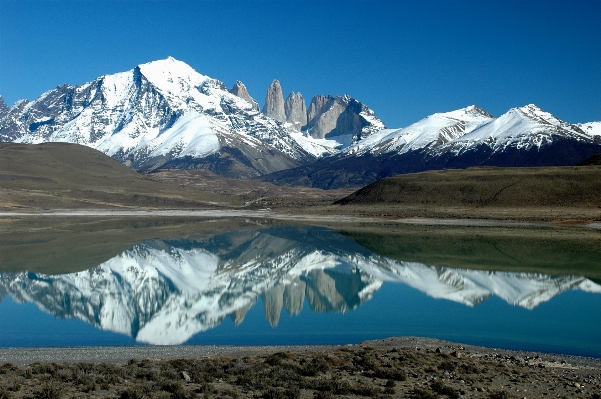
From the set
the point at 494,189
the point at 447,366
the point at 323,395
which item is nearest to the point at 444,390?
the point at 447,366

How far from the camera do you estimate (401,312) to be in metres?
35.3

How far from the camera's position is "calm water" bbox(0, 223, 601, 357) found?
28656mm

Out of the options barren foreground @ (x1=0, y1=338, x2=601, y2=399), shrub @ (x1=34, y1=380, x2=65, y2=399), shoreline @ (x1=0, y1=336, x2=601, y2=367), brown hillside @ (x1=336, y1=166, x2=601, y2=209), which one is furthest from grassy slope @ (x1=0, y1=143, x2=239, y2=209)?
shrub @ (x1=34, y1=380, x2=65, y2=399)

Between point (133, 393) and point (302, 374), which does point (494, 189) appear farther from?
point (133, 393)

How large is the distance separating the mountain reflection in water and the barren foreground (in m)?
7.45

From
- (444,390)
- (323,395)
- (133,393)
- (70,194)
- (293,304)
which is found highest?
(70,194)

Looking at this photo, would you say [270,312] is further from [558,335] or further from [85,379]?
[85,379]

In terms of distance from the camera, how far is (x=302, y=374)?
61.7ft

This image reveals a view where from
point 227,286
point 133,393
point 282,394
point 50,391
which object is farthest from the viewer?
point 227,286

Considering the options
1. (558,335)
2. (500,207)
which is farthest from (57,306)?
(500,207)

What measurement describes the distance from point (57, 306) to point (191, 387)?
22819 mm

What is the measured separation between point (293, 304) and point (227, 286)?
8718 mm

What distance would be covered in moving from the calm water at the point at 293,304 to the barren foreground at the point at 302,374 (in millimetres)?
4534

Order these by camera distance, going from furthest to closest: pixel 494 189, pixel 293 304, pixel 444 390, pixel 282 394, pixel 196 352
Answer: pixel 494 189
pixel 293 304
pixel 196 352
pixel 444 390
pixel 282 394
